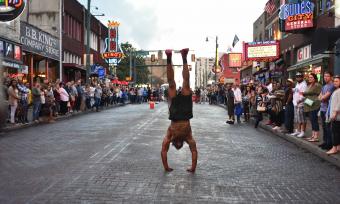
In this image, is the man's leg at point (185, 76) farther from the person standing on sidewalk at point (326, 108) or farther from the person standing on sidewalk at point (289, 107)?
the person standing on sidewalk at point (289, 107)

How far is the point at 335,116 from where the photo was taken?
10.2 metres

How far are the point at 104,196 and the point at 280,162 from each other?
15.0 ft

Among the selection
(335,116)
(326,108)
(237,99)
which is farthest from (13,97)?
(335,116)

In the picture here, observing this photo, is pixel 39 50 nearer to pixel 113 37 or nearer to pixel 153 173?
pixel 113 37

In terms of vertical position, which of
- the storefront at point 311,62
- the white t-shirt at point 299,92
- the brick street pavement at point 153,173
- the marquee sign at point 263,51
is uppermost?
the marquee sign at point 263,51

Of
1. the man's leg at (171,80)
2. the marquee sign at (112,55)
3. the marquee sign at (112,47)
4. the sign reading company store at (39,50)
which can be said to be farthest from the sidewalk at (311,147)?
the marquee sign at (112,47)

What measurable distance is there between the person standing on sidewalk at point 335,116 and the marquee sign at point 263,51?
2527 centimetres

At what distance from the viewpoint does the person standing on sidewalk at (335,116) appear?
10.2 m

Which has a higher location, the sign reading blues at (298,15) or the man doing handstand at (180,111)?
the sign reading blues at (298,15)

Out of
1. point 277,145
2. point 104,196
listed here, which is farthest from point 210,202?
point 277,145

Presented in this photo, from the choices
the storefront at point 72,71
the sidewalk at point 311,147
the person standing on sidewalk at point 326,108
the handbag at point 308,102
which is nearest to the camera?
the sidewalk at point 311,147

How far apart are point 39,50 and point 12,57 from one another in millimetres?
5597

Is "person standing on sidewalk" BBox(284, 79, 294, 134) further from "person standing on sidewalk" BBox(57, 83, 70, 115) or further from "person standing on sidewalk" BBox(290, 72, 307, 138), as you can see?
"person standing on sidewalk" BBox(57, 83, 70, 115)

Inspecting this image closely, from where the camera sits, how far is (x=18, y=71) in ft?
90.4
